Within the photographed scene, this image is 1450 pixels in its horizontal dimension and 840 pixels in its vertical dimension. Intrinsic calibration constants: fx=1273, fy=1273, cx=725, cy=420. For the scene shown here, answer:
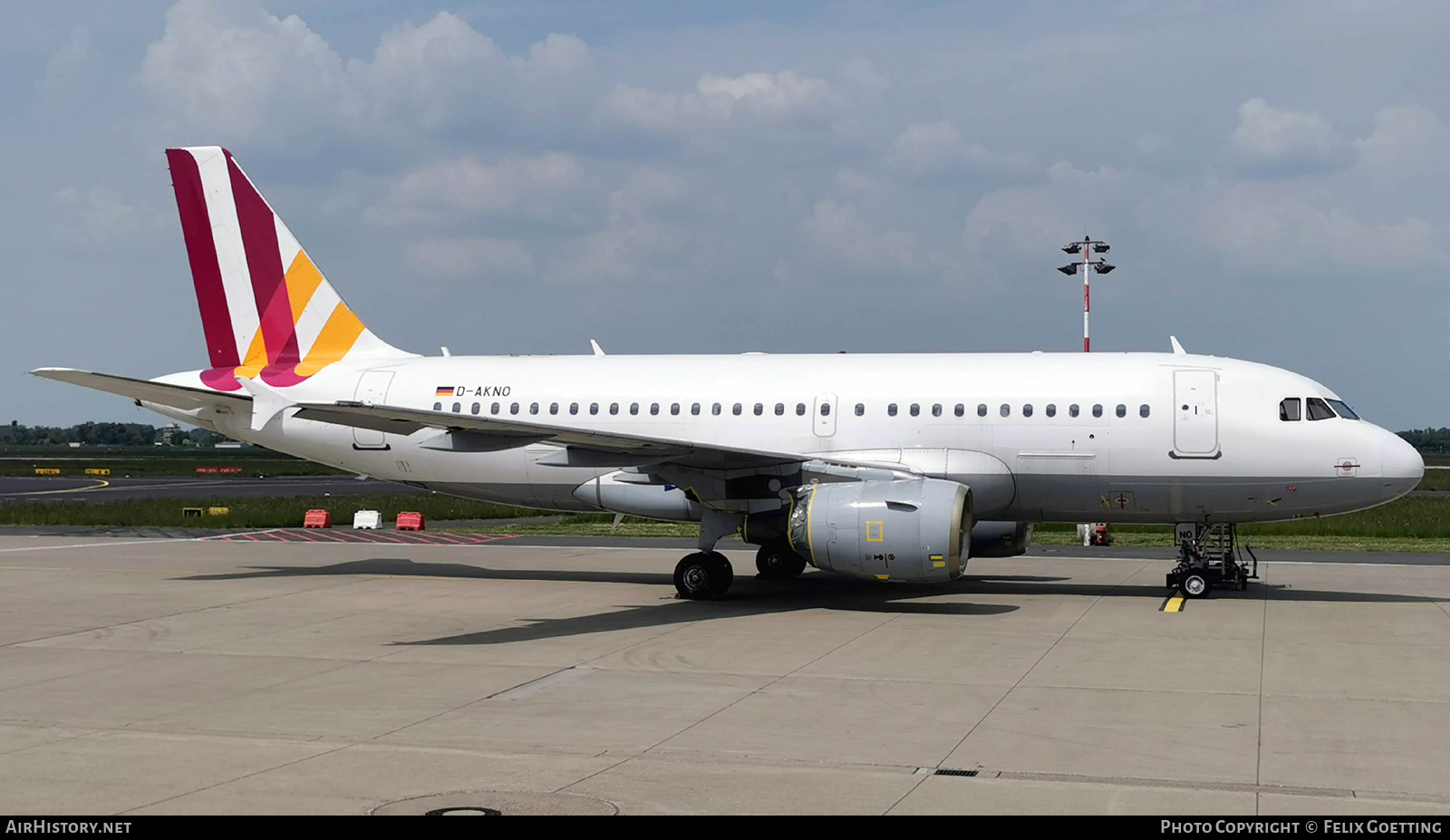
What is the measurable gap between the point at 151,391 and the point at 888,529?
12214 mm

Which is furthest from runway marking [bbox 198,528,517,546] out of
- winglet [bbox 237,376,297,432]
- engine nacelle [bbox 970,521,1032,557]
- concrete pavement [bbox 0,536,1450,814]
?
engine nacelle [bbox 970,521,1032,557]

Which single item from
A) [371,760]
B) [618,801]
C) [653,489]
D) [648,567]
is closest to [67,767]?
[371,760]

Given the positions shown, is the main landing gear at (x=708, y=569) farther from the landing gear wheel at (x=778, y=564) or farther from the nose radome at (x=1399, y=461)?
the nose radome at (x=1399, y=461)

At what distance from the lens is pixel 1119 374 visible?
20188 millimetres

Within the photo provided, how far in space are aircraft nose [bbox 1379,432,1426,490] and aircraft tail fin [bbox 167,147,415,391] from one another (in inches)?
715

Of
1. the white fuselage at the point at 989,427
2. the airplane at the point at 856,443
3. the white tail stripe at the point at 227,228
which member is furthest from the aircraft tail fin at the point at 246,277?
the white fuselage at the point at 989,427

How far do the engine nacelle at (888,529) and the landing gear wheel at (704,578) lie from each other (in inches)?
86.7

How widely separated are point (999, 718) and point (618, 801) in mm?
4130

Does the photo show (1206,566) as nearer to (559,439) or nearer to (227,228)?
(559,439)

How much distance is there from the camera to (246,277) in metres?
24.7

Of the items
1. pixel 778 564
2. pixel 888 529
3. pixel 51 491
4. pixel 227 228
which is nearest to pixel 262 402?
pixel 227 228

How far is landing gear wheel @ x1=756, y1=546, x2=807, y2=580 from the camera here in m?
22.8

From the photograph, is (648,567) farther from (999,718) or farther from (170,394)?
(999,718)

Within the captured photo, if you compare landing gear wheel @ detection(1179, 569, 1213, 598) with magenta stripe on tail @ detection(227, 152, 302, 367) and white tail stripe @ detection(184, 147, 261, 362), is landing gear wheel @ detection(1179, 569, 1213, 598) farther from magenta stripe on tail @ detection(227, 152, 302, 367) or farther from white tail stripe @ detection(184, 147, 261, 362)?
white tail stripe @ detection(184, 147, 261, 362)
